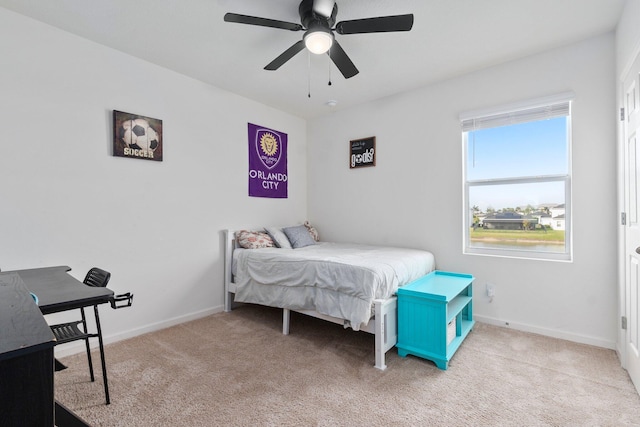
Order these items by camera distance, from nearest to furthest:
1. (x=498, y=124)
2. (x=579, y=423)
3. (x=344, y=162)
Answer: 1. (x=579, y=423)
2. (x=498, y=124)
3. (x=344, y=162)

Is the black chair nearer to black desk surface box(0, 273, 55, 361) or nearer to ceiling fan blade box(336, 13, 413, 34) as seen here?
black desk surface box(0, 273, 55, 361)

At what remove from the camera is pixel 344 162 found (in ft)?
13.5

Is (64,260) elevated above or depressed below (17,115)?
below

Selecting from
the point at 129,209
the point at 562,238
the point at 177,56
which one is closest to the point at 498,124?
the point at 562,238

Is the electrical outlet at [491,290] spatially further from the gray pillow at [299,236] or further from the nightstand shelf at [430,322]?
the gray pillow at [299,236]

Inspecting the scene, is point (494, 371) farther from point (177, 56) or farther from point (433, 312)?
point (177, 56)

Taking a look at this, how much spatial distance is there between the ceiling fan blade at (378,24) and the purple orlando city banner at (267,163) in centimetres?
209

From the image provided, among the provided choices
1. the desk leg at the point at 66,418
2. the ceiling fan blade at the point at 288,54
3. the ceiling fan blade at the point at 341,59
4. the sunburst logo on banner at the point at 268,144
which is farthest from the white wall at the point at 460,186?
the desk leg at the point at 66,418

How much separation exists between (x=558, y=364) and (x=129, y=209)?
3.65 meters

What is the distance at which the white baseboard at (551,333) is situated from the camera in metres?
2.46

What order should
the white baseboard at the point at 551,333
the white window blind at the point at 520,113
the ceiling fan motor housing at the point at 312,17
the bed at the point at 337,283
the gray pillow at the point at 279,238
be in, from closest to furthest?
the ceiling fan motor housing at the point at 312,17, the bed at the point at 337,283, the white baseboard at the point at 551,333, the white window blind at the point at 520,113, the gray pillow at the point at 279,238

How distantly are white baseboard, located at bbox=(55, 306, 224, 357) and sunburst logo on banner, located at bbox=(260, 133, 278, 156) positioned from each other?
6.56ft

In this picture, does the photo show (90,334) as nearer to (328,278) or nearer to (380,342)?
(328,278)

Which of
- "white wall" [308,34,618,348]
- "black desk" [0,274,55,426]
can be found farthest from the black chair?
"white wall" [308,34,618,348]
